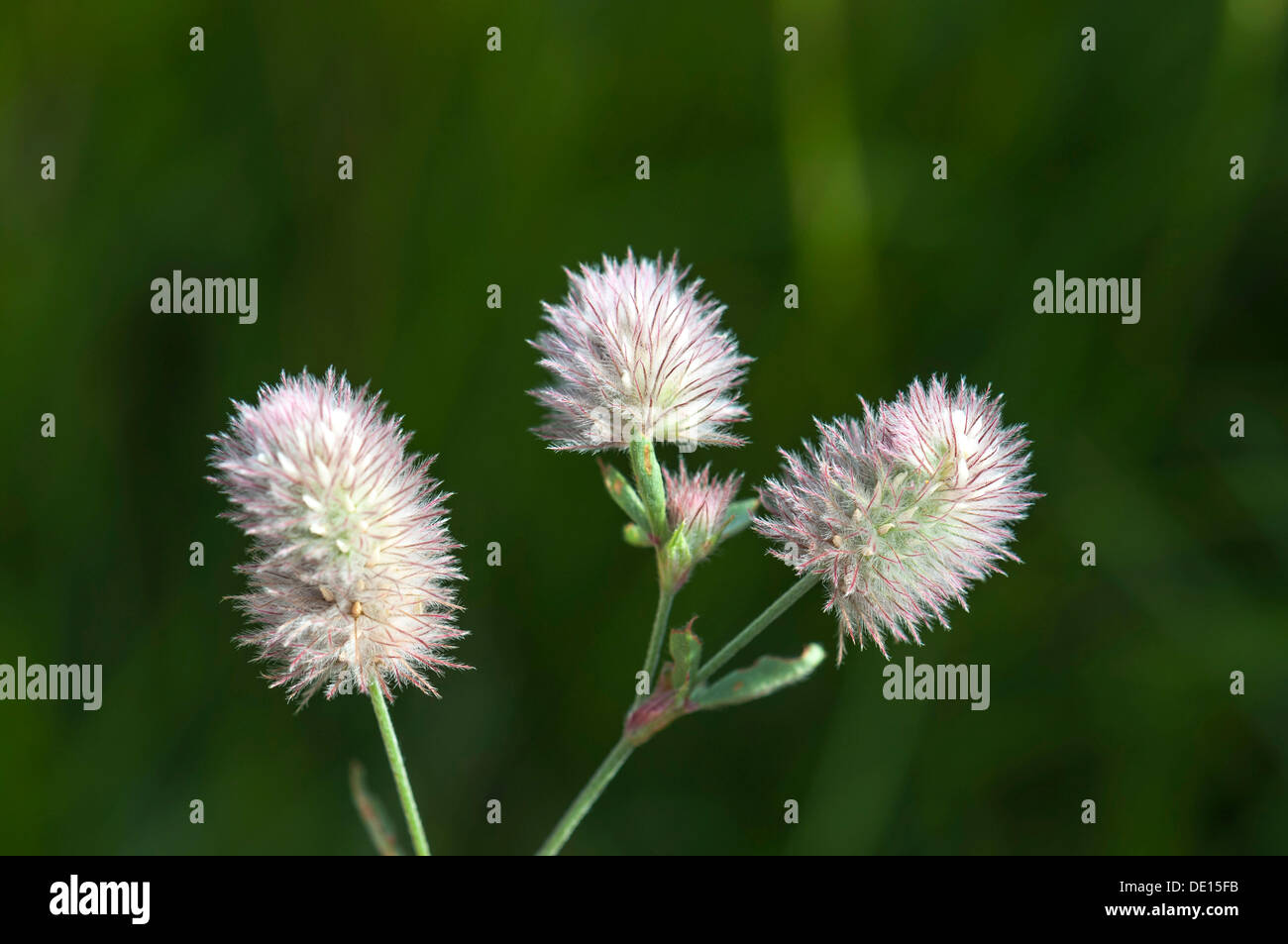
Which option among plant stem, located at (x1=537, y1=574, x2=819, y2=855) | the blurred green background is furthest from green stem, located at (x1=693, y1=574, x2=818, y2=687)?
the blurred green background

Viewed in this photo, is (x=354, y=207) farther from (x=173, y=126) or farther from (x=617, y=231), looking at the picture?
(x=617, y=231)

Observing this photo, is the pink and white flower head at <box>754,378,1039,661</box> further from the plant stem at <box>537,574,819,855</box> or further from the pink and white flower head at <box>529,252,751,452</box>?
the pink and white flower head at <box>529,252,751,452</box>

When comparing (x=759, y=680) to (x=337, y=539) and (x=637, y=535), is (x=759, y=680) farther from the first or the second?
(x=337, y=539)

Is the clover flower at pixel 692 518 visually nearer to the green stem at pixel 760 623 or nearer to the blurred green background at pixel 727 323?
the green stem at pixel 760 623

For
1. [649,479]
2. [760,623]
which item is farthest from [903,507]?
[649,479]
